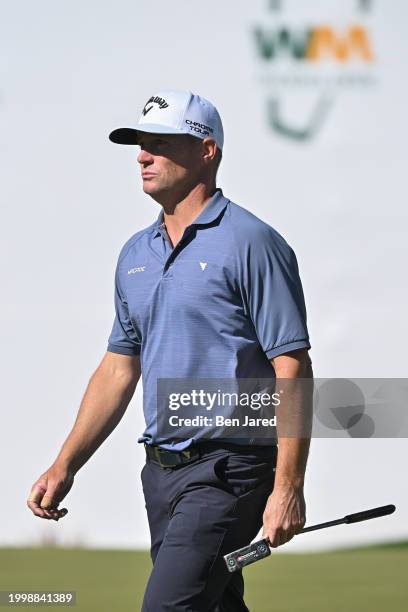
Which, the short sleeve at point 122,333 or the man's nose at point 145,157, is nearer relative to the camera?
the man's nose at point 145,157

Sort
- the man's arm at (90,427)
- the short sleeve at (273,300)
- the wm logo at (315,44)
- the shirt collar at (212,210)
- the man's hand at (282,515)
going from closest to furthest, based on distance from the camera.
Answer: the man's hand at (282,515)
the short sleeve at (273,300)
the shirt collar at (212,210)
the man's arm at (90,427)
the wm logo at (315,44)

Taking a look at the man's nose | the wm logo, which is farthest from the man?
the wm logo

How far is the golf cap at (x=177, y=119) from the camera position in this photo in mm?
3426

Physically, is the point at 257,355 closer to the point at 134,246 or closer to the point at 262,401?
the point at 262,401

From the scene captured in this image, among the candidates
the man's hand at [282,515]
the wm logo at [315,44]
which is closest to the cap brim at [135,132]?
the man's hand at [282,515]

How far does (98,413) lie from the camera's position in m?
3.63

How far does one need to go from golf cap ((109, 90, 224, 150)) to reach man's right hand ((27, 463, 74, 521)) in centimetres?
96

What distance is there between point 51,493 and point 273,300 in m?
0.85

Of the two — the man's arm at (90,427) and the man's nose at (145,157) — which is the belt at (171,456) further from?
the man's nose at (145,157)

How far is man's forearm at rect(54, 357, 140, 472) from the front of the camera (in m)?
3.58

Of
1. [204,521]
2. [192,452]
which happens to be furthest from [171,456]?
[204,521]

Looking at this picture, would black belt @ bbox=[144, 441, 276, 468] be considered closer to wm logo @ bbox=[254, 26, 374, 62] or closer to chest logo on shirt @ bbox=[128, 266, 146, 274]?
chest logo on shirt @ bbox=[128, 266, 146, 274]

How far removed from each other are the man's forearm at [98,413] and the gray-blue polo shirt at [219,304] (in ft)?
0.83

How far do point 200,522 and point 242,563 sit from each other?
15 centimetres
